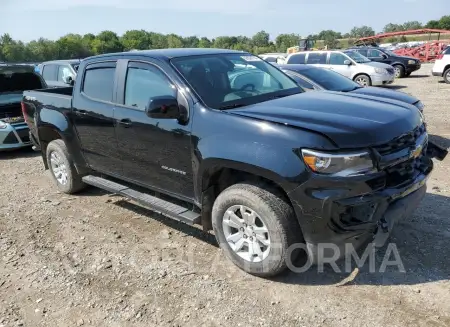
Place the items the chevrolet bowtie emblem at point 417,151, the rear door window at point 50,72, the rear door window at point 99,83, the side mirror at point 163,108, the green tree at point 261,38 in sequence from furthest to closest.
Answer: the green tree at point 261,38, the rear door window at point 50,72, the rear door window at point 99,83, the side mirror at point 163,108, the chevrolet bowtie emblem at point 417,151

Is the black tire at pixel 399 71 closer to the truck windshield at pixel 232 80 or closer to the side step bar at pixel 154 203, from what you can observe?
the truck windshield at pixel 232 80

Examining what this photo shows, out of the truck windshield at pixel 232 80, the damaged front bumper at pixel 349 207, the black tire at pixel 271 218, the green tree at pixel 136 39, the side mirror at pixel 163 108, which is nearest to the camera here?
the damaged front bumper at pixel 349 207

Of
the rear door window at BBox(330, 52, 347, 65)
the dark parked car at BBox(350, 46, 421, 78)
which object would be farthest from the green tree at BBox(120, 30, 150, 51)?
the rear door window at BBox(330, 52, 347, 65)

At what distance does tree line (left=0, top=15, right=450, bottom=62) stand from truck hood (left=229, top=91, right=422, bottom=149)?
1514 centimetres

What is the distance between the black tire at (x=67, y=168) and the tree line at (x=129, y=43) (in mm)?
12718

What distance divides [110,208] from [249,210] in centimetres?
248

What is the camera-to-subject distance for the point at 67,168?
5.46 metres

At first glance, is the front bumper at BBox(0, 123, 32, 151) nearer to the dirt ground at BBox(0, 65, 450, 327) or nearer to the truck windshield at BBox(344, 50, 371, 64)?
the dirt ground at BBox(0, 65, 450, 327)

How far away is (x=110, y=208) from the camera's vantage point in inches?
206

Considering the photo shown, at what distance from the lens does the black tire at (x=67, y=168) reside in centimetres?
539

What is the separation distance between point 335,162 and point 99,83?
2.93 m

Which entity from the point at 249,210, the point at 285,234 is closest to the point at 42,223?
the point at 249,210

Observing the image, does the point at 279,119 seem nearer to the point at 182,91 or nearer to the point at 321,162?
the point at 321,162

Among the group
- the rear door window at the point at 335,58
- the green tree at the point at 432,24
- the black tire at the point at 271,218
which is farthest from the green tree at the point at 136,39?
the green tree at the point at 432,24
